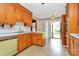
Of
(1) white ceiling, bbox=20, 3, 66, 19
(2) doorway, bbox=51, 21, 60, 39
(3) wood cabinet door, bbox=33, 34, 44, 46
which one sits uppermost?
(1) white ceiling, bbox=20, 3, 66, 19

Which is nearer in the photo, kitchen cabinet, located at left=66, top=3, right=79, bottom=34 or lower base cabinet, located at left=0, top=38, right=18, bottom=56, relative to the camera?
A: lower base cabinet, located at left=0, top=38, right=18, bottom=56

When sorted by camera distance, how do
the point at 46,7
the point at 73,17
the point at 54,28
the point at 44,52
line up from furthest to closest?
the point at 54,28, the point at 46,7, the point at 44,52, the point at 73,17

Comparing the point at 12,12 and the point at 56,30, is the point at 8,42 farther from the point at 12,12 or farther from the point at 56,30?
the point at 56,30

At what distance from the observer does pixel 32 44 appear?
6.55 meters

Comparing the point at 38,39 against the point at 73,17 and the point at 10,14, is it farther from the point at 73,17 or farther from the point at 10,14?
the point at 10,14

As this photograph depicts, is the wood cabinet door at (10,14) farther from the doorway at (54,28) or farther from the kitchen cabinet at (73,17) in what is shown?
the doorway at (54,28)

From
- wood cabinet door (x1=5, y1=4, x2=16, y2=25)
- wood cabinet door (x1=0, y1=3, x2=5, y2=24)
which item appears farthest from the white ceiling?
wood cabinet door (x1=0, y1=3, x2=5, y2=24)

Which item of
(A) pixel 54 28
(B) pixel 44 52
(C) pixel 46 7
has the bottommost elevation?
(B) pixel 44 52

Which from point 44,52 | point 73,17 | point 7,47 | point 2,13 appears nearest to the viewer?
point 7,47

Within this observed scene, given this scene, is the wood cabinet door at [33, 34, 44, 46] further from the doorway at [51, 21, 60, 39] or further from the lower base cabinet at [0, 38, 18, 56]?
the doorway at [51, 21, 60, 39]

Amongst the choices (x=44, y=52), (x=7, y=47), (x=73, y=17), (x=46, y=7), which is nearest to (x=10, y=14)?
(x=7, y=47)

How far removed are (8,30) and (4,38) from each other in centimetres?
157

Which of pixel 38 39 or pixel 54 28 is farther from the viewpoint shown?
pixel 54 28

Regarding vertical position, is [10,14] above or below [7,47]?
above
